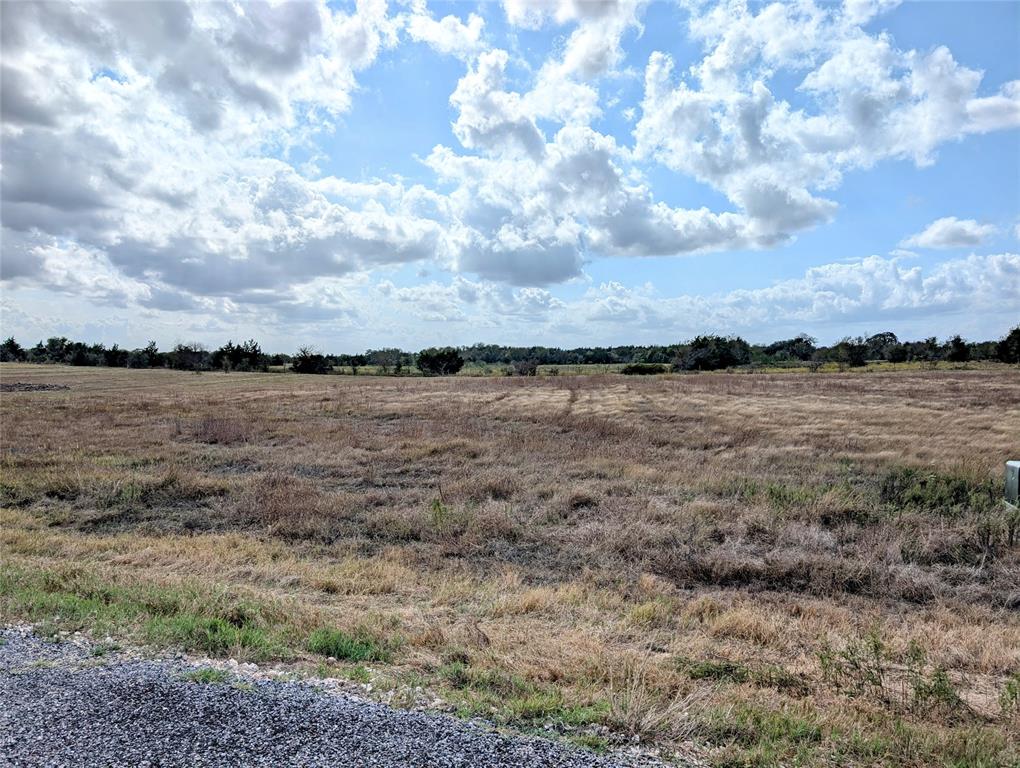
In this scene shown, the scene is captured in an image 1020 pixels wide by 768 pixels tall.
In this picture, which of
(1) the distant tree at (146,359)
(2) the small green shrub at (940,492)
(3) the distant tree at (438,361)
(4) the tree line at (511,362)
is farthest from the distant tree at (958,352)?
(1) the distant tree at (146,359)

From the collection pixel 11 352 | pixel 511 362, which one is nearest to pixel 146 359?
pixel 11 352

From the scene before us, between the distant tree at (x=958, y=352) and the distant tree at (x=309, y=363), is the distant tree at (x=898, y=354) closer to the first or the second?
the distant tree at (x=958, y=352)

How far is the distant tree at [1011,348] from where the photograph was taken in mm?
94125

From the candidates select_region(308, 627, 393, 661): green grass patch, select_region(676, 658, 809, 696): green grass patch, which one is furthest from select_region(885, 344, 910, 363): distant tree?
select_region(308, 627, 393, 661): green grass patch

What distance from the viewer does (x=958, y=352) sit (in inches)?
4161

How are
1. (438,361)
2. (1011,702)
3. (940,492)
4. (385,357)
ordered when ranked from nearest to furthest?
(1011,702) → (940,492) → (438,361) → (385,357)

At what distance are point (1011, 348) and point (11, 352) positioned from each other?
18718 centimetres

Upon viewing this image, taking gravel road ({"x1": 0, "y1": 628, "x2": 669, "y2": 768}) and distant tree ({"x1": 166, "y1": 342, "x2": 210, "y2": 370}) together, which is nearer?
gravel road ({"x1": 0, "y1": 628, "x2": 669, "y2": 768})

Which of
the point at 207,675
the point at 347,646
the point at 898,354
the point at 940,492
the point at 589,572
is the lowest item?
the point at 589,572

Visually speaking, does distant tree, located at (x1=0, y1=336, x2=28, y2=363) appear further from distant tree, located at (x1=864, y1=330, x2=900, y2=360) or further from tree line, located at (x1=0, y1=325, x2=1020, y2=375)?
distant tree, located at (x1=864, y1=330, x2=900, y2=360)

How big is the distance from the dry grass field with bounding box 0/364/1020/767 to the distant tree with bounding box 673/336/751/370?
86.4 meters

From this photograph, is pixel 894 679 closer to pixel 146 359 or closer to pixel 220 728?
pixel 220 728

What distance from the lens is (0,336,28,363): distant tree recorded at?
127 m

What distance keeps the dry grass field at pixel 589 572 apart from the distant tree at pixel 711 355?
3404 inches
